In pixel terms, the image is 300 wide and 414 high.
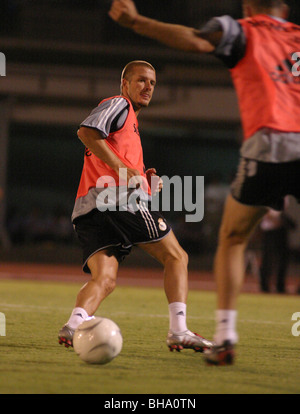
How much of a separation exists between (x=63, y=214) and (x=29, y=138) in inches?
207

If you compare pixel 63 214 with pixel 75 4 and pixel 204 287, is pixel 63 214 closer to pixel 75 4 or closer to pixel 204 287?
pixel 75 4

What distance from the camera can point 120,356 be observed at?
15.8 feet

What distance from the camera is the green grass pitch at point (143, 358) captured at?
11.9ft

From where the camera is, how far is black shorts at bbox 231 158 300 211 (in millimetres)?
4055

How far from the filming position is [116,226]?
5102mm

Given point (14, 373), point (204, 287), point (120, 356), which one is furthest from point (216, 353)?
point (204, 287)

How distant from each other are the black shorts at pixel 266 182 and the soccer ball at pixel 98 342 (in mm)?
1190

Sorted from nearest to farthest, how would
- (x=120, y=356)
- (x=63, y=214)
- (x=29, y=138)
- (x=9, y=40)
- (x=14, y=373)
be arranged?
(x=14, y=373), (x=120, y=356), (x=9, y=40), (x=63, y=214), (x=29, y=138)

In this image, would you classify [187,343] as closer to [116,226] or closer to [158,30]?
[116,226]

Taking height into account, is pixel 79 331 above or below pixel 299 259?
below

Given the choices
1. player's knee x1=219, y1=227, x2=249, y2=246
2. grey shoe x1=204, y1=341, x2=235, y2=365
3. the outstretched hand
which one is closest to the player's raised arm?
the outstretched hand

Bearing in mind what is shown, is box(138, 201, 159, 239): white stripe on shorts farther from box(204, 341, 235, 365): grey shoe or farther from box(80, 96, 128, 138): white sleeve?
box(204, 341, 235, 365): grey shoe

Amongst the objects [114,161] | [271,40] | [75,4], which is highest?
[75,4]
